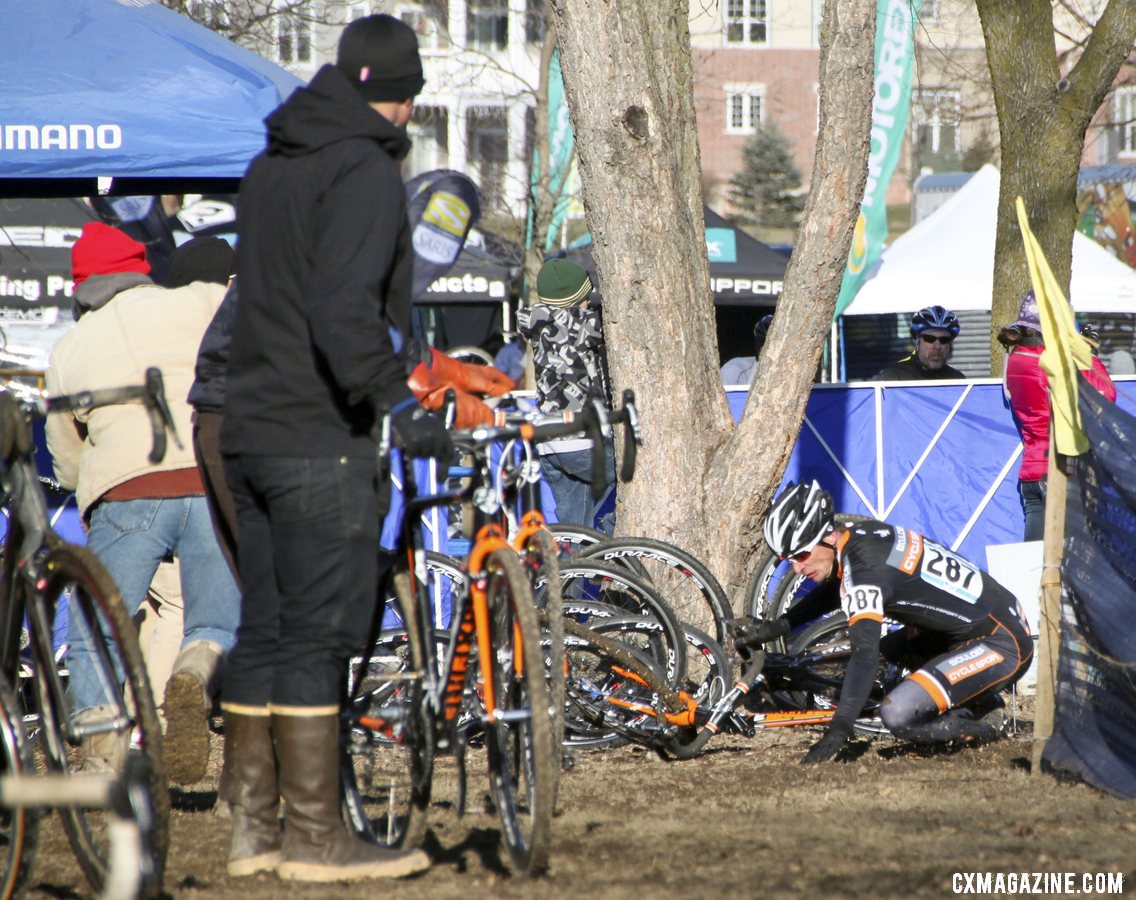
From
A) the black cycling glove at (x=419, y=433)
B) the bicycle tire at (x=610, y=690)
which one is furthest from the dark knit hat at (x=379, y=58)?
the bicycle tire at (x=610, y=690)

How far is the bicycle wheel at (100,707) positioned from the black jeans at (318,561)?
419mm

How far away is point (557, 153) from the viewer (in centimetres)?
2195

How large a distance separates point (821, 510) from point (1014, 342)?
10.2ft

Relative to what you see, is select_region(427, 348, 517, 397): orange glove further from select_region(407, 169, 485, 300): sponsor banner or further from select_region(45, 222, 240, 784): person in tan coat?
select_region(45, 222, 240, 784): person in tan coat

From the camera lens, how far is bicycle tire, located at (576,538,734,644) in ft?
23.8

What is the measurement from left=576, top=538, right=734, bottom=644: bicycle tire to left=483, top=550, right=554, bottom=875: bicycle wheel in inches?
109

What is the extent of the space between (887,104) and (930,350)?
16.6 ft

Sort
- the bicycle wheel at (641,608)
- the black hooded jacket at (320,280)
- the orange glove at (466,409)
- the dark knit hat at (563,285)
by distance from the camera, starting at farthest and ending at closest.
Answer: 1. the dark knit hat at (563,285)
2. the bicycle wheel at (641,608)
3. the orange glove at (466,409)
4. the black hooded jacket at (320,280)

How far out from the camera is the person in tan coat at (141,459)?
583cm

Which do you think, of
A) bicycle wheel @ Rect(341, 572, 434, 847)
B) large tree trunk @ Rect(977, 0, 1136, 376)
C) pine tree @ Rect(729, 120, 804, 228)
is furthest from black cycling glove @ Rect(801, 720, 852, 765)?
pine tree @ Rect(729, 120, 804, 228)

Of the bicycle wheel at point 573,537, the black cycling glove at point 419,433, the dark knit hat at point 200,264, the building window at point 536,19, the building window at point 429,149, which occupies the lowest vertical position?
the bicycle wheel at point 573,537

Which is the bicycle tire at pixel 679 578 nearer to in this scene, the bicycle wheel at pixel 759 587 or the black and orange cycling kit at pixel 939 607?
the bicycle wheel at pixel 759 587

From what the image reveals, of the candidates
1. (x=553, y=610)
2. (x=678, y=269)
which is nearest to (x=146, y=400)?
(x=553, y=610)

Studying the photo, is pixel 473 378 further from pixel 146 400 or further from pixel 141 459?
pixel 141 459
